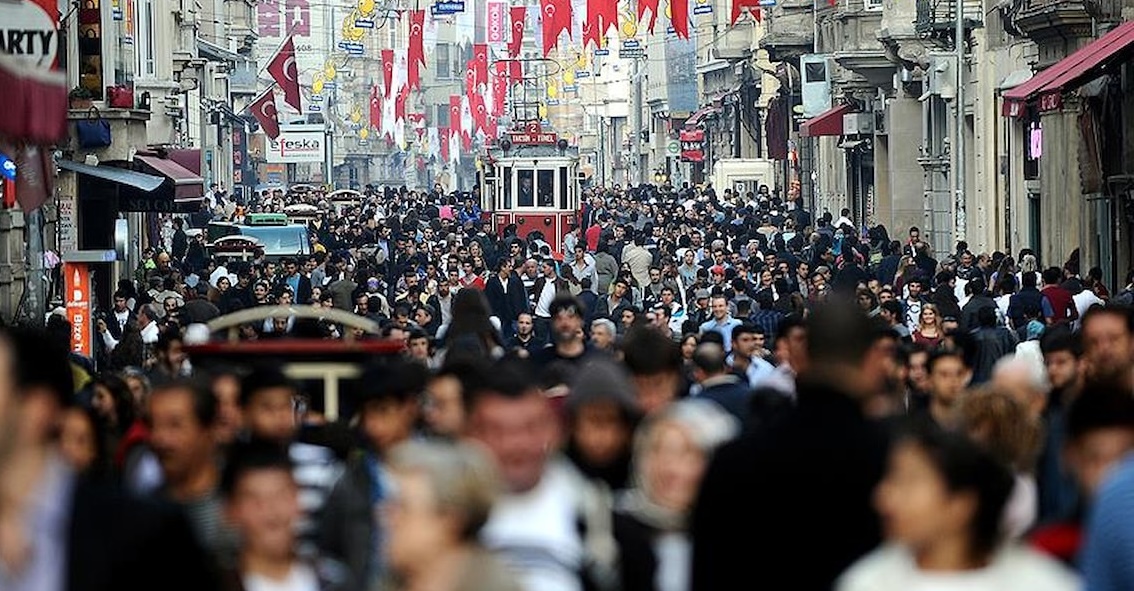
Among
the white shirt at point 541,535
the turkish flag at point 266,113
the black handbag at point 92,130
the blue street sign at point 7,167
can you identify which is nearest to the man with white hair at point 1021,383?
the white shirt at point 541,535

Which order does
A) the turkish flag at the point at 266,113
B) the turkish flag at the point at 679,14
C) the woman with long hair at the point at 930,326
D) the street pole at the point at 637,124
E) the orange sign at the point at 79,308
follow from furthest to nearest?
the street pole at the point at 637,124
the turkish flag at the point at 266,113
the turkish flag at the point at 679,14
the orange sign at the point at 79,308
the woman with long hair at the point at 930,326

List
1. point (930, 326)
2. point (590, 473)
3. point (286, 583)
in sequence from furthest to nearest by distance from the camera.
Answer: point (930, 326)
point (590, 473)
point (286, 583)

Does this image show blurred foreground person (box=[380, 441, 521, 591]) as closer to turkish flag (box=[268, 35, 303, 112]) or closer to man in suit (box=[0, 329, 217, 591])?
man in suit (box=[0, 329, 217, 591])

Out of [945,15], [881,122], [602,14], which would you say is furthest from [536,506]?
[881,122]

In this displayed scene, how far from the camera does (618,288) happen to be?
89.1 ft

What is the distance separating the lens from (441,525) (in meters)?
6.05

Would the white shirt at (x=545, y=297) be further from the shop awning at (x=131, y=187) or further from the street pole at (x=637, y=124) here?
the street pole at (x=637, y=124)

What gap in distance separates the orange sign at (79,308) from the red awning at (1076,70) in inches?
390

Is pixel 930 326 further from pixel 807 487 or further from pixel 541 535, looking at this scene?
pixel 541 535

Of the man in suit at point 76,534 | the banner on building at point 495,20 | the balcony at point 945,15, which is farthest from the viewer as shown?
the banner on building at point 495,20

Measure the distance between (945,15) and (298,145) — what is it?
6670 cm

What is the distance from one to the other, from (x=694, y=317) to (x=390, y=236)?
28430 mm

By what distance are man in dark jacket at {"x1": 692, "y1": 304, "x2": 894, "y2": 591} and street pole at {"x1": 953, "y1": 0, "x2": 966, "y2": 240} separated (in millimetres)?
33394

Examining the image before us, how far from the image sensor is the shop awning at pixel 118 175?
1348 inches
